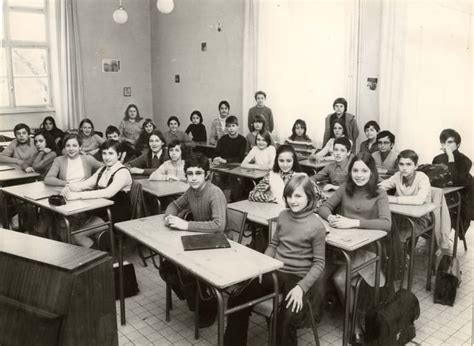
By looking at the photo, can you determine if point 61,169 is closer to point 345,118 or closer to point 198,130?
point 345,118

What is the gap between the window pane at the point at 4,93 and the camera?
697cm

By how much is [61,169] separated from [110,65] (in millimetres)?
4902

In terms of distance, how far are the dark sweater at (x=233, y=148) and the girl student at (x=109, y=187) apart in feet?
7.18

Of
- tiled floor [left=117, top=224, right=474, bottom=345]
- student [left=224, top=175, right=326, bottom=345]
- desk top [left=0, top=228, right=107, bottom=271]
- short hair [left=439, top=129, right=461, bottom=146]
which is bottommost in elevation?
tiled floor [left=117, top=224, right=474, bottom=345]

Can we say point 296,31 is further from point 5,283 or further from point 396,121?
point 5,283

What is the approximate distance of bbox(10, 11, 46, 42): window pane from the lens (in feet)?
24.5

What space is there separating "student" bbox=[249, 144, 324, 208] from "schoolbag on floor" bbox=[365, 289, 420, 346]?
994 millimetres

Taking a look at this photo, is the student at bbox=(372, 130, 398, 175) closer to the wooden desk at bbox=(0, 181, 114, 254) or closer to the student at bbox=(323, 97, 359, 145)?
the student at bbox=(323, 97, 359, 145)

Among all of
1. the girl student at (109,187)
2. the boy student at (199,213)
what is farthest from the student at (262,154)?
the boy student at (199,213)

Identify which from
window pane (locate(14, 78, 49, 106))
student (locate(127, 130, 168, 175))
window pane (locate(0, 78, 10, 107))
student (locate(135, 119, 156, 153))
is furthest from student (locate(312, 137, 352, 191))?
window pane (locate(14, 78, 49, 106))

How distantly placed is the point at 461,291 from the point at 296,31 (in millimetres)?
4201

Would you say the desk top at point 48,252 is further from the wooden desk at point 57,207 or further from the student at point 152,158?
the student at point 152,158

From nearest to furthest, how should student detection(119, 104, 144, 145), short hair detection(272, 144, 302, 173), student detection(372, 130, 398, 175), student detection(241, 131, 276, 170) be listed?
short hair detection(272, 144, 302, 173) → student detection(372, 130, 398, 175) → student detection(241, 131, 276, 170) → student detection(119, 104, 144, 145)

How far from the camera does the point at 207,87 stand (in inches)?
320
